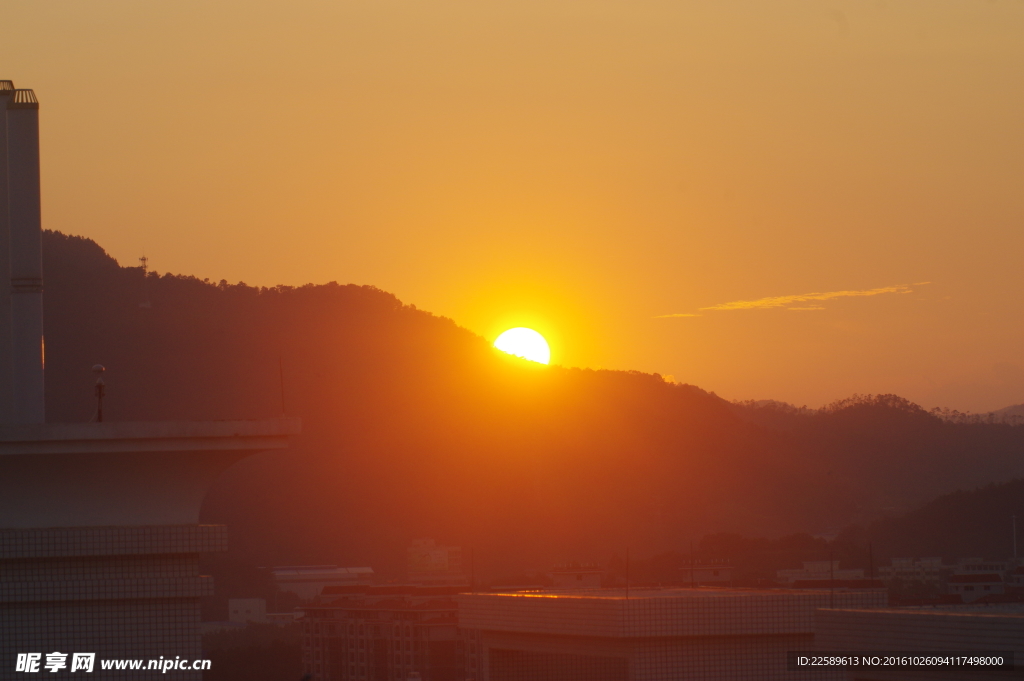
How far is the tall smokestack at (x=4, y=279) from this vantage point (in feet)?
55.5

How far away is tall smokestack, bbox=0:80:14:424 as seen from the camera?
16.9 meters

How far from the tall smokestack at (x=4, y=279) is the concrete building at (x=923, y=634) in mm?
11762

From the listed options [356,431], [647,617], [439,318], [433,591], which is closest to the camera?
[647,617]

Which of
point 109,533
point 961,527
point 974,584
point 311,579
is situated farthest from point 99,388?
point 961,527

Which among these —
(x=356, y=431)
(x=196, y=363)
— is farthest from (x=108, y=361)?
(x=356, y=431)

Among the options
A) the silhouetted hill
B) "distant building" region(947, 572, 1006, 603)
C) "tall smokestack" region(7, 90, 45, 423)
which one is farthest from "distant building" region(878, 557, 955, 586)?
"tall smokestack" region(7, 90, 45, 423)

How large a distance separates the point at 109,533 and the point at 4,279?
164 inches

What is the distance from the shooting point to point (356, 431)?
12588 centimetres

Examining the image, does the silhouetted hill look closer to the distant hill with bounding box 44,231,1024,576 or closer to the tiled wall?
the distant hill with bounding box 44,231,1024,576

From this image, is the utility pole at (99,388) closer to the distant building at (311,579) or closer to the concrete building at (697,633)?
the concrete building at (697,633)

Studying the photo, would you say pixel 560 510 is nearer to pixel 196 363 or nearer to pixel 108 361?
pixel 196 363

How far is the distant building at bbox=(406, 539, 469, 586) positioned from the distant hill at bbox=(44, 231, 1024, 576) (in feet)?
13.1

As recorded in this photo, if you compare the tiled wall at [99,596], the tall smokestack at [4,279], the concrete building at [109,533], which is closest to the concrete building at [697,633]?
the concrete building at [109,533]

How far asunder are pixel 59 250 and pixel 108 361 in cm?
1508
